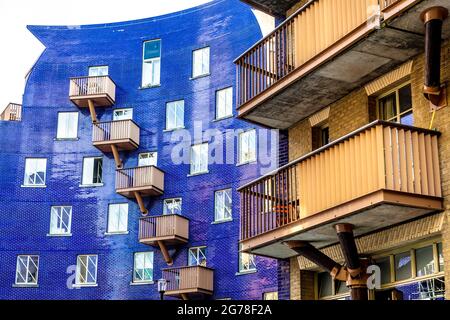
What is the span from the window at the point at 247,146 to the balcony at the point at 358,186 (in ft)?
76.3

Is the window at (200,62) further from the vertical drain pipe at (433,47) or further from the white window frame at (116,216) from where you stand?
the vertical drain pipe at (433,47)

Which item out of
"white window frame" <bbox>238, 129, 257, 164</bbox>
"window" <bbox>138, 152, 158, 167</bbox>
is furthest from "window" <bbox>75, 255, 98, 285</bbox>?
"white window frame" <bbox>238, 129, 257, 164</bbox>

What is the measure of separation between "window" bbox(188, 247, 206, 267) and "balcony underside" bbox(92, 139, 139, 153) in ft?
23.6

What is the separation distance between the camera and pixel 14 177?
47.2m

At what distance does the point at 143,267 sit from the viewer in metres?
43.4

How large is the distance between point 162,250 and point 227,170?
5.37 metres

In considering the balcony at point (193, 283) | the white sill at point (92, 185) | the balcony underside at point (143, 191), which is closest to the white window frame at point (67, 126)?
the white sill at point (92, 185)

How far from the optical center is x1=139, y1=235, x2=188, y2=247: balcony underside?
135ft

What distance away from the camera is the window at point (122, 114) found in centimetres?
4675

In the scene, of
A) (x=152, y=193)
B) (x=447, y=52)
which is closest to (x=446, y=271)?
(x=447, y=52)

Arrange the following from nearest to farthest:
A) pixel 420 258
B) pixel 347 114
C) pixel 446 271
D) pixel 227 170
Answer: pixel 446 271, pixel 420 258, pixel 347 114, pixel 227 170

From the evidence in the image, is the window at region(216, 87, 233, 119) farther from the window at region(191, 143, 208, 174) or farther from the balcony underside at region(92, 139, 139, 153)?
the balcony underside at region(92, 139, 139, 153)

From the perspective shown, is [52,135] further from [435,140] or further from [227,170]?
[435,140]

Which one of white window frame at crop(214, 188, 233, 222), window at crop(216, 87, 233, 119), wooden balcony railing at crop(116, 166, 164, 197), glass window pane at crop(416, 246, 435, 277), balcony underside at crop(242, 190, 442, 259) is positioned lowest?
glass window pane at crop(416, 246, 435, 277)
